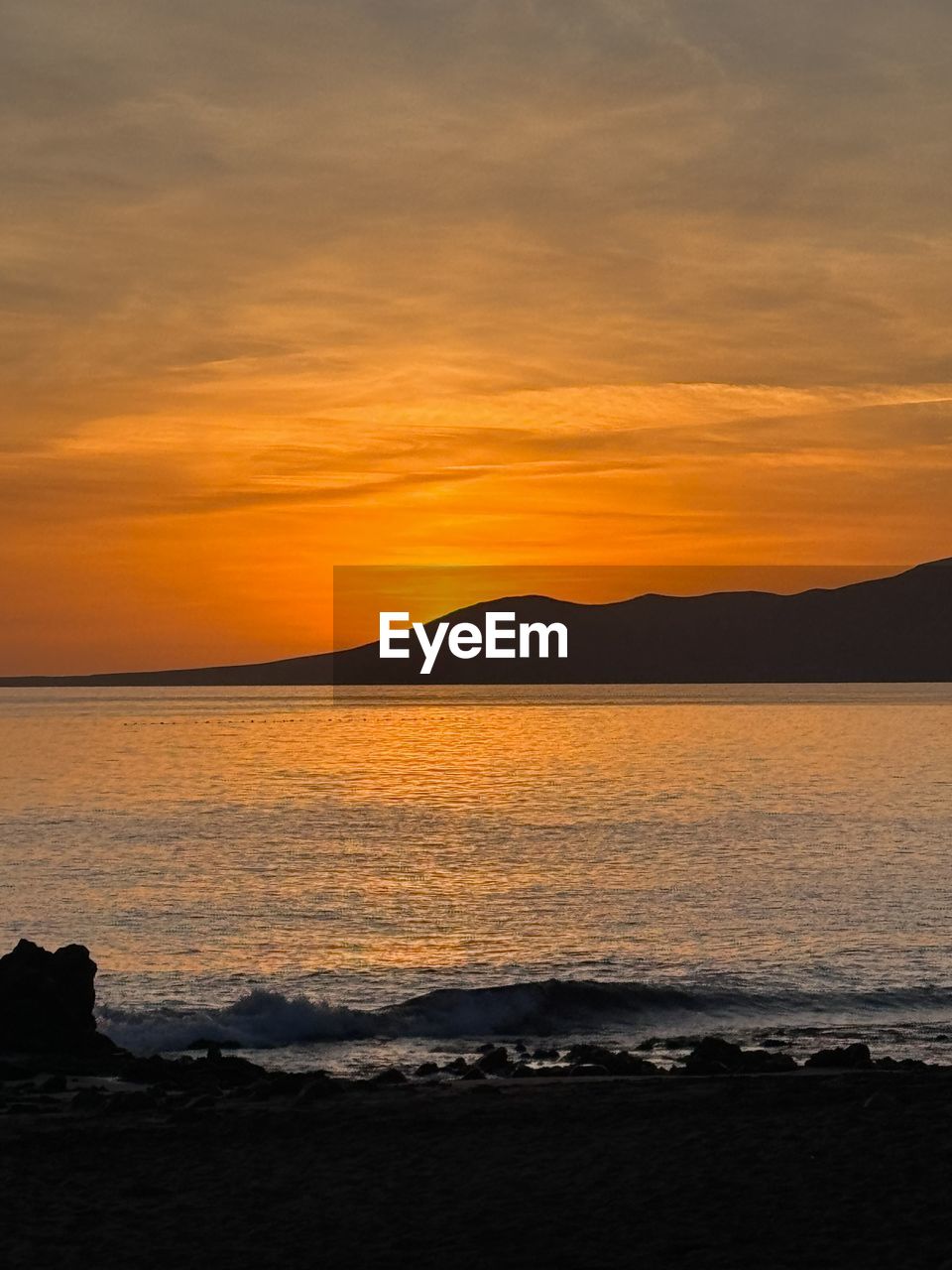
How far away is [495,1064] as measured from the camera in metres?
21.5

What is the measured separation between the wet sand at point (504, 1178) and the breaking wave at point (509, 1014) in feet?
28.5

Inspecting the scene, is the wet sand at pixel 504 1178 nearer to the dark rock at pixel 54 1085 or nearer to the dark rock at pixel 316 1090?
the dark rock at pixel 316 1090

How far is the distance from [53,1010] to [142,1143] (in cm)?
789

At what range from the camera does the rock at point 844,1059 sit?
19.5 metres

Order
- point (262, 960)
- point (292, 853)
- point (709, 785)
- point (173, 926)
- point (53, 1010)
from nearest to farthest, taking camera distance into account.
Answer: point (53, 1010), point (262, 960), point (173, 926), point (292, 853), point (709, 785)

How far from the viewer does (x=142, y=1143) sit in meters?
15.1

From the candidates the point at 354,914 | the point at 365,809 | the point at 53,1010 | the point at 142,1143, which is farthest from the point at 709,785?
the point at 142,1143

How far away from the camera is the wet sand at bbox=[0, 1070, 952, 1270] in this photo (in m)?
11.9

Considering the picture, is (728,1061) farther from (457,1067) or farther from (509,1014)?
(509,1014)

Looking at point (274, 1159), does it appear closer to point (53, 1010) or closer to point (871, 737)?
point (53, 1010)

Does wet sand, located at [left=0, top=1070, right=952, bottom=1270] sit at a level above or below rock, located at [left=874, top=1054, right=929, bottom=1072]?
above

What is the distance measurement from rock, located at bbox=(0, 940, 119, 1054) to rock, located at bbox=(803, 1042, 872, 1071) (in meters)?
10.8

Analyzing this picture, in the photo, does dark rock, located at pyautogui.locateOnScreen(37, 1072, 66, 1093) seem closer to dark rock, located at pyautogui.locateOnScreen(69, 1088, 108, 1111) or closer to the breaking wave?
dark rock, located at pyautogui.locateOnScreen(69, 1088, 108, 1111)

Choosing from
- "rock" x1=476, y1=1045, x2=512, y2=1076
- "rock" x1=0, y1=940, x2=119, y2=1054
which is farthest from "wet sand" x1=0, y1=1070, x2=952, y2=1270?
"rock" x1=0, y1=940, x2=119, y2=1054
